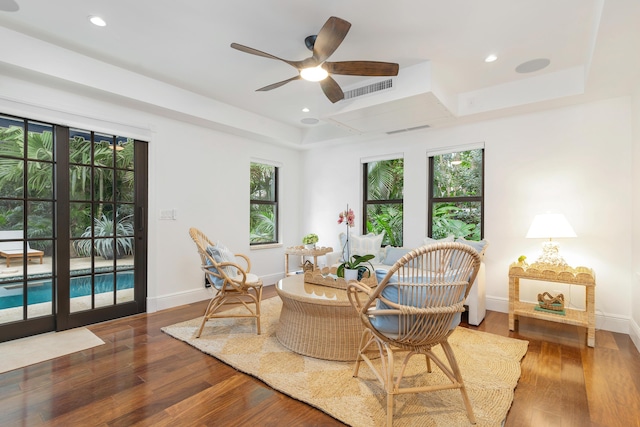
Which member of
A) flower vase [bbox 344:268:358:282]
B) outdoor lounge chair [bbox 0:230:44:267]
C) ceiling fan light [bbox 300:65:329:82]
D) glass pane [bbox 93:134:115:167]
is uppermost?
ceiling fan light [bbox 300:65:329:82]

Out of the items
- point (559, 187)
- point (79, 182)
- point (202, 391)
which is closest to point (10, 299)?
point (79, 182)

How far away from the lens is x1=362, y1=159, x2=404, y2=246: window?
16.4ft

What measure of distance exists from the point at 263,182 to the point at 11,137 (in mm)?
3184

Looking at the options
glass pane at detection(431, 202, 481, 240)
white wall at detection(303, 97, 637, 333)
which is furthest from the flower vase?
glass pane at detection(431, 202, 481, 240)

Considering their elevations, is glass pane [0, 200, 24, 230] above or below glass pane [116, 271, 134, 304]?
above

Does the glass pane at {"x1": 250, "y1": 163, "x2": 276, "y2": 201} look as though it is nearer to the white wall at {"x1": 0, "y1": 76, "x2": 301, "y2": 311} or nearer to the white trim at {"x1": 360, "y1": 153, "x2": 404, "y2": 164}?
the white wall at {"x1": 0, "y1": 76, "x2": 301, "y2": 311}

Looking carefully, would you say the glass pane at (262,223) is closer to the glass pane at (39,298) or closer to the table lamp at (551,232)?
the glass pane at (39,298)

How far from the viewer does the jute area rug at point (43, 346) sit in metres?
2.54

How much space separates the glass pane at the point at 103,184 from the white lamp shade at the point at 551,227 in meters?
4.62

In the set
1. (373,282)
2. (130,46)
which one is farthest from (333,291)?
(130,46)

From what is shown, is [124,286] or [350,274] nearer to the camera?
[350,274]

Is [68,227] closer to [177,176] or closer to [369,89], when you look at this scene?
[177,176]

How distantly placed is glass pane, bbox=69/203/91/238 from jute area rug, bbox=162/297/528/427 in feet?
4.58

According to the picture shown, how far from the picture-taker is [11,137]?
2963mm
